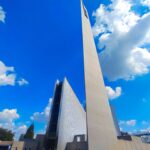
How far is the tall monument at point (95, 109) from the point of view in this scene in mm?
11919

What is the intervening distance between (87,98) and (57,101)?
18.9m

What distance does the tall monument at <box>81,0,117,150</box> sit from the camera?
11919mm

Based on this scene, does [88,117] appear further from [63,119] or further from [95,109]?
[63,119]

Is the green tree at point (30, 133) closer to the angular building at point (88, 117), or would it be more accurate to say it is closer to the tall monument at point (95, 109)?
the angular building at point (88, 117)

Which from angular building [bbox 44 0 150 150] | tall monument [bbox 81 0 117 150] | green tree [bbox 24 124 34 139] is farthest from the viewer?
green tree [bbox 24 124 34 139]

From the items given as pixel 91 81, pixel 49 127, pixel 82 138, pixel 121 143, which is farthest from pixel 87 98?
pixel 49 127

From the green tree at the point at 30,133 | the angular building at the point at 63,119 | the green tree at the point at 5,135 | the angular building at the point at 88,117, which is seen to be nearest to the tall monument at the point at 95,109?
the angular building at the point at 88,117

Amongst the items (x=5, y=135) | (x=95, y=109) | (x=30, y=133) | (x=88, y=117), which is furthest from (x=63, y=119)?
(x=5, y=135)

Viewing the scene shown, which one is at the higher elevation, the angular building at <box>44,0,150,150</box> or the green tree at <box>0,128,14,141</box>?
the green tree at <box>0,128,14,141</box>

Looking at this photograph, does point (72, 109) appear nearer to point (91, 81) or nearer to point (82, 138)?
point (82, 138)

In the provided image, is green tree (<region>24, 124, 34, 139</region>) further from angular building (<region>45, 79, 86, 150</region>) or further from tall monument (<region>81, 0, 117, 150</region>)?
tall monument (<region>81, 0, 117, 150</region>)

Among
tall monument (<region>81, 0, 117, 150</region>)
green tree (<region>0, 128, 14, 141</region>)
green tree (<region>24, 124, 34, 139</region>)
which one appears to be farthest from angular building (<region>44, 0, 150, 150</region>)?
green tree (<region>0, 128, 14, 141</region>)

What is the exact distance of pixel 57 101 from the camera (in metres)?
31.4

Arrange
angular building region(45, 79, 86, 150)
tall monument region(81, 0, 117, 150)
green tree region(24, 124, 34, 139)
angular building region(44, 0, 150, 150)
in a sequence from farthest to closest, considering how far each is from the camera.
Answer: green tree region(24, 124, 34, 139) < angular building region(45, 79, 86, 150) < angular building region(44, 0, 150, 150) < tall monument region(81, 0, 117, 150)
